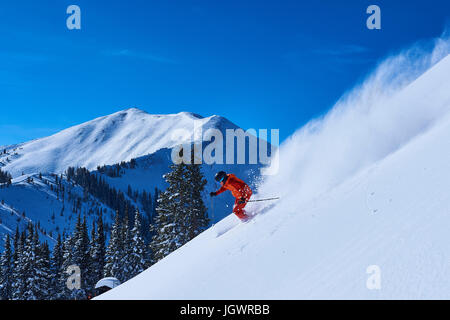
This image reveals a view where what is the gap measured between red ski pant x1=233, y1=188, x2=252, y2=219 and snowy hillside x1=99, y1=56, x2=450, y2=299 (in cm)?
42

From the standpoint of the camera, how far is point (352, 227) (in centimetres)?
765

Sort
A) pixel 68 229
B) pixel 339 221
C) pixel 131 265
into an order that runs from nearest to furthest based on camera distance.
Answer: pixel 339 221 → pixel 131 265 → pixel 68 229

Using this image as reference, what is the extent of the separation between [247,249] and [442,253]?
16.4 ft

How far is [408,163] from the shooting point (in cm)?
919

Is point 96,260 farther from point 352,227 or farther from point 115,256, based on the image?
point 352,227

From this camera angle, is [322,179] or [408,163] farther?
[322,179]

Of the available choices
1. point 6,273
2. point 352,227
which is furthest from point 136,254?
point 352,227

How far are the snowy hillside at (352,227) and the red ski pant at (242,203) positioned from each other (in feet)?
1.38

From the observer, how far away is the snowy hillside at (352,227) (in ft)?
18.6

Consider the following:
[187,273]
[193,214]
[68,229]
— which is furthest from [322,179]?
[68,229]

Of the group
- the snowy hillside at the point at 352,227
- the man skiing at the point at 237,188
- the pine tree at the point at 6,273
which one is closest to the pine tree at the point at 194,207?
the snowy hillside at the point at 352,227

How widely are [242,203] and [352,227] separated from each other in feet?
19.9

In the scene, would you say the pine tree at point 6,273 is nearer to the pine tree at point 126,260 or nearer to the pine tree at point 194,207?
the pine tree at point 126,260

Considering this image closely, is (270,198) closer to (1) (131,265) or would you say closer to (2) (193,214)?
(2) (193,214)
